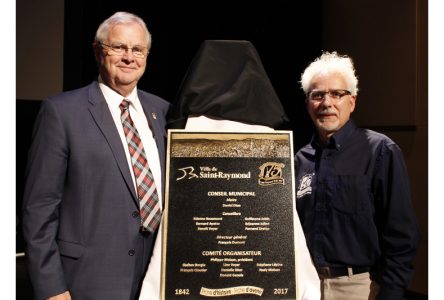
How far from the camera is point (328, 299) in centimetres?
197

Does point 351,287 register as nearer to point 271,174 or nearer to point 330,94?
point 271,174

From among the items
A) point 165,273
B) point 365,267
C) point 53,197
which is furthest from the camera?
point 365,267

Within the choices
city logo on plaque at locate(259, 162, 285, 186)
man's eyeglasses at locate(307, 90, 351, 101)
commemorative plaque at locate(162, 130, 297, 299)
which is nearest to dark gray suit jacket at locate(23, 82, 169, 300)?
commemorative plaque at locate(162, 130, 297, 299)

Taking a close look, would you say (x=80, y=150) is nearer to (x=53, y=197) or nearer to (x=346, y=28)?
(x=53, y=197)

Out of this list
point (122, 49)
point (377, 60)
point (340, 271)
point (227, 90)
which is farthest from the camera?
point (377, 60)

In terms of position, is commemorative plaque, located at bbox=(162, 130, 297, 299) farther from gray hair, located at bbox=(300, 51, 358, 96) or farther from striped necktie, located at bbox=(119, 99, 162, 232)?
gray hair, located at bbox=(300, 51, 358, 96)

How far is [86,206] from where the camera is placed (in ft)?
5.53

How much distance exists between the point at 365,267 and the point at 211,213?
0.78m

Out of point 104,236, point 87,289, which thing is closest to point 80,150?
point 104,236

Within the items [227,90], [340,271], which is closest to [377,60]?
[340,271]

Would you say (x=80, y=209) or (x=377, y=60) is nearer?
(x=80, y=209)

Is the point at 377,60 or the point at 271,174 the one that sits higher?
the point at 377,60

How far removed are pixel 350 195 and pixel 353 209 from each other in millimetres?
59

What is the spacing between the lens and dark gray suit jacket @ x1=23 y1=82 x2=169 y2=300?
1.67 meters
